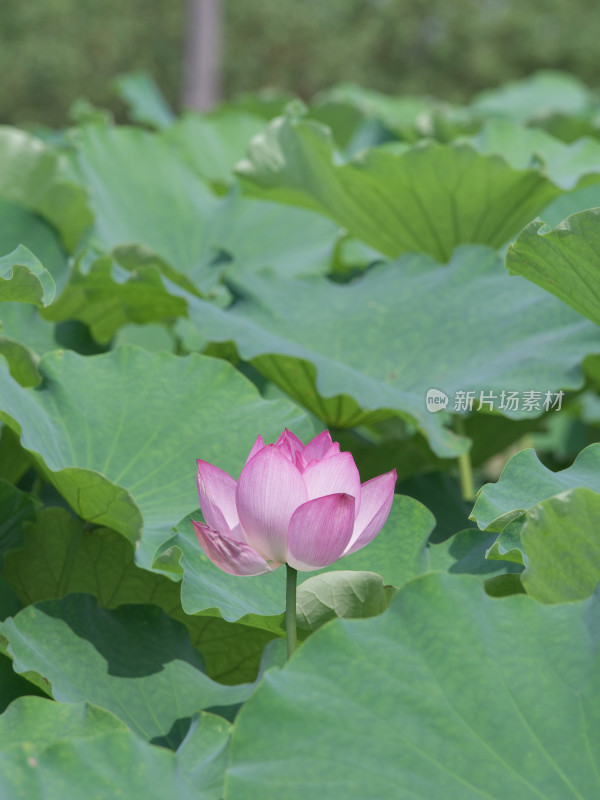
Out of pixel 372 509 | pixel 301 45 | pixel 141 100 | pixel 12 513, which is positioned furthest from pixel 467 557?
pixel 301 45

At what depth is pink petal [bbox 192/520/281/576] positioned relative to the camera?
→ 2.00 feet

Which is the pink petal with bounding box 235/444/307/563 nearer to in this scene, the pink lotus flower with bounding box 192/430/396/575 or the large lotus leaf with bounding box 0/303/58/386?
the pink lotus flower with bounding box 192/430/396/575

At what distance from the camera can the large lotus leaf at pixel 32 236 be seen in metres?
1.58

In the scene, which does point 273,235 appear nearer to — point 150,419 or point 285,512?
point 150,419

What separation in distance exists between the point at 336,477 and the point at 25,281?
0.36 m

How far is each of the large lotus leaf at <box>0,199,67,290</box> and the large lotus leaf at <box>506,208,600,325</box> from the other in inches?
35.4

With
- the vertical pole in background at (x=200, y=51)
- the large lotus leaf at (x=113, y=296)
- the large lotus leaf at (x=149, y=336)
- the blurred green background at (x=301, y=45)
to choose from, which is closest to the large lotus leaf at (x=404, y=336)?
the large lotus leaf at (x=113, y=296)

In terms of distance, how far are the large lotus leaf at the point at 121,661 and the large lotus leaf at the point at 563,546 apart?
253 mm

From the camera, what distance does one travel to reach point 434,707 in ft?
1.84

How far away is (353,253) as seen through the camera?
2.04 m

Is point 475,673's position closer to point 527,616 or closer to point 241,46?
point 527,616

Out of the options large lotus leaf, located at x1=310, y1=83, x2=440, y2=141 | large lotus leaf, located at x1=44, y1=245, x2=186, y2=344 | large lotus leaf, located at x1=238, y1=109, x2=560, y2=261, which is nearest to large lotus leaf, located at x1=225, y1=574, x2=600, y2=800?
large lotus leaf, located at x1=44, y1=245, x2=186, y2=344

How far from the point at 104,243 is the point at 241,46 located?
1484 centimetres

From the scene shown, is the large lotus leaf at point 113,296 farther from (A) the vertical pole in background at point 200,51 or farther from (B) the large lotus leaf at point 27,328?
(A) the vertical pole in background at point 200,51
